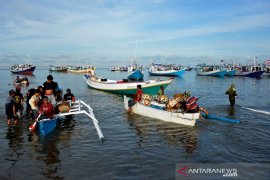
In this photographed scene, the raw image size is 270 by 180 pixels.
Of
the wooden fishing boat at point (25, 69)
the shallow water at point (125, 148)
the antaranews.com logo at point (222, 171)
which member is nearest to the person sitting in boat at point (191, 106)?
the shallow water at point (125, 148)

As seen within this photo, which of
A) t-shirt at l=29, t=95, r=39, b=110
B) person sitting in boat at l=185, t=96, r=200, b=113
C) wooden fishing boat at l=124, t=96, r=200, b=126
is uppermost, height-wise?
t-shirt at l=29, t=95, r=39, b=110

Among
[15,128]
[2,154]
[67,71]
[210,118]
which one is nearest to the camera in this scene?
[2,154]

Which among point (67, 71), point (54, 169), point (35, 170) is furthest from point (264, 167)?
point (67, 71)

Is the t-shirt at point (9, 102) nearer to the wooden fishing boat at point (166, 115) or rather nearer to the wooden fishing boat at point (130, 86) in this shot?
the wooden fishing boat at point (166, 115)

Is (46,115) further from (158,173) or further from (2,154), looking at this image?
(158,173)

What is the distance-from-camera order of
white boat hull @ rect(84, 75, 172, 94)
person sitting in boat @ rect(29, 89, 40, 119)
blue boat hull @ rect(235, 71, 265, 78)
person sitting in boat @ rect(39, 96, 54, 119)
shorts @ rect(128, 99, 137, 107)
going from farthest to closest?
1. blue boat hull @ rect(235, 71, 265, 78)
2. white boat hull @ rect(84, 75, 172, 94)
3. shorts @ rect(128, 99, 137, 107)
4. person sitting in boat @ rect(29, 89, 40, 119)
5. person sitting in boat @ rect(39, 96, 54, 119)

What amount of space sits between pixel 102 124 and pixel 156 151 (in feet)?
17.6

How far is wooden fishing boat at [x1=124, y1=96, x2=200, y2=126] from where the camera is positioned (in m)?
13.9

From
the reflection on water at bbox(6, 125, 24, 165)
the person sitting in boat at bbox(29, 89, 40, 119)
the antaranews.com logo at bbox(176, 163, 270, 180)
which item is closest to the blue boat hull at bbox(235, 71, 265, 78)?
the antaranews.com logo at bbox(176, 163, 270, 180)

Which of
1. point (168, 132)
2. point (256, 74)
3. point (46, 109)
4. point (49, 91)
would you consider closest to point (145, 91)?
point (168, 132)

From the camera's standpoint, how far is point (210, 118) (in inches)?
632

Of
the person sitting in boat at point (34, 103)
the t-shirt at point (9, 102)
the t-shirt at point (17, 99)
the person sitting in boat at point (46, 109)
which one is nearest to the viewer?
the person sitting in boat at point (46, 109)

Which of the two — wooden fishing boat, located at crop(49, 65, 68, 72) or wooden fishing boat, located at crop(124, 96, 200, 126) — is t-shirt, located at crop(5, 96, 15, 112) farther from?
wooden fishing boat, located at crop(49, 65, 68, 72)

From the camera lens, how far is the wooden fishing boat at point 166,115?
1387cm
